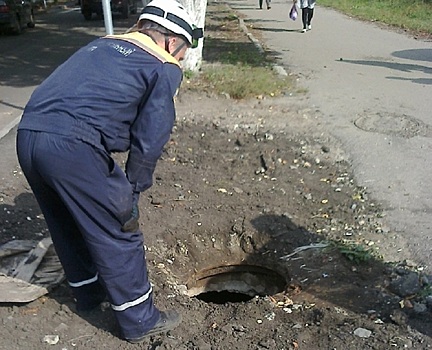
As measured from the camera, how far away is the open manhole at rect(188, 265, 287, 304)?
5.15 meters

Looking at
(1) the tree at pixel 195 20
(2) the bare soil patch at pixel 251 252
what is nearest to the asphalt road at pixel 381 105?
(2) the bare soil patch at pixel 251 252

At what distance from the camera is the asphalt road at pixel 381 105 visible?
550 centimetres

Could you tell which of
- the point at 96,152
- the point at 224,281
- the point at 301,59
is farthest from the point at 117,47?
the point at 301,59

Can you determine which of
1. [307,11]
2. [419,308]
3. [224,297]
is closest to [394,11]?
[307,11]

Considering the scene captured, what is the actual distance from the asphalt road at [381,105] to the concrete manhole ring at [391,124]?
0.01 metres

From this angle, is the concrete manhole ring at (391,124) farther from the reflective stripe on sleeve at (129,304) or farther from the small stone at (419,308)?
the reflective stripe on sleeve at (129,304)

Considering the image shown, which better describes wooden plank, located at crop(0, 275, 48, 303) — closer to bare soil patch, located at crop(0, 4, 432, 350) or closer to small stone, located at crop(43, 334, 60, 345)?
bare soil patch, located at crop(0, 4, 432, 350)

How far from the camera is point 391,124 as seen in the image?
8102mm

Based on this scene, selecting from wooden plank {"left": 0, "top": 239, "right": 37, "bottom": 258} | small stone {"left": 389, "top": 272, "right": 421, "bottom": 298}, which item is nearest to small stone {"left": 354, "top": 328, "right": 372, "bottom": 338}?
small stone {"left": 389, "top": 272, "right": 421, "bottom": 298}

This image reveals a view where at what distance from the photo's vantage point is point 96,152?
311 cm

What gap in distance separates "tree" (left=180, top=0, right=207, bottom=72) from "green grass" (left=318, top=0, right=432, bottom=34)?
9.58 metres

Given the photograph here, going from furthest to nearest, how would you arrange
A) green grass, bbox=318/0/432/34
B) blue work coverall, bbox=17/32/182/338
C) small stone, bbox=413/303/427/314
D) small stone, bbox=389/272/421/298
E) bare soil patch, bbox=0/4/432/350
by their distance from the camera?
green grass, bbox=318/0/432/34, small stone, bbox=389/272/421/298, small stone, bbox=413/303/427/314, bare soil patch, bbox=0/4/432/350, blue work coverall, bbox=17/32/182/338

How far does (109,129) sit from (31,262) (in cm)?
170

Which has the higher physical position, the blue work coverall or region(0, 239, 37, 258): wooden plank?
the blue work coverall
